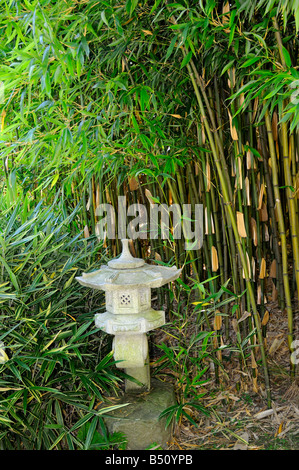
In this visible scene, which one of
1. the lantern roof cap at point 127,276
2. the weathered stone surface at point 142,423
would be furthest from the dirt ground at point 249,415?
the lantern roof cap at point 127,276

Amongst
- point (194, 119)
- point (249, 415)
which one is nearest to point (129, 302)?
point (249, 415)

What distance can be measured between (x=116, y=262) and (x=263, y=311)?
0.91 m

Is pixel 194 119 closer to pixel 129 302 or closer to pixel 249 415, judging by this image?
pixel 129 302

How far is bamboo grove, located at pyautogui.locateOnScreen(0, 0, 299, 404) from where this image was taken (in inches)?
74.7

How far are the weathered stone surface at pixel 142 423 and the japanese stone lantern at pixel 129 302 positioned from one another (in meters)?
0.20

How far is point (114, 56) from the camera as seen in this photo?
2.03 m

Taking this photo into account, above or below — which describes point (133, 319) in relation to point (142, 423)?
above

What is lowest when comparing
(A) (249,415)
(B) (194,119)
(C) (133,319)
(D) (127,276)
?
(A) (249,415)

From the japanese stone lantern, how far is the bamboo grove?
1.59 ft

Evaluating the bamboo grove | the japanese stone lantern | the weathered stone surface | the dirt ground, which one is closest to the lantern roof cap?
the japanese stone lantern

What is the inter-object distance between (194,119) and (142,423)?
1.47 meters

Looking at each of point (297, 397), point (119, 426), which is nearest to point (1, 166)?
point (119, 426)

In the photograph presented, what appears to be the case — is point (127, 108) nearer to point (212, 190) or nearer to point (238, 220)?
point (212, 190)

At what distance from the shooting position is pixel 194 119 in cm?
223
